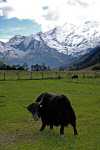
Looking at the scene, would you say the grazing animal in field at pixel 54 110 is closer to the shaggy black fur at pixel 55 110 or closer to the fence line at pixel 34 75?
the shaggy black fur at pixel 55 110

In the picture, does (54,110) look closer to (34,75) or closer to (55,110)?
(55,110)

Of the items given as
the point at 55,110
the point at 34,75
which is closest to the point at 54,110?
the point at 55,110

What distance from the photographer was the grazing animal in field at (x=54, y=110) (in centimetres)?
1088

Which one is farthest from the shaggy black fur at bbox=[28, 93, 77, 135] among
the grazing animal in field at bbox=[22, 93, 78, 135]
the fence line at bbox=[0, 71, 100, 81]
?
the fence line at bbox=[0, 71, 100, 81]

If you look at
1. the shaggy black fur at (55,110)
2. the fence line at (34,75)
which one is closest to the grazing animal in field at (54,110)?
the shaggy black fur at (55,110)

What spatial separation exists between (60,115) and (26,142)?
7.36 feet

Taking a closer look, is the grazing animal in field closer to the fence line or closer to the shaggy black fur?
the shaggy black fur

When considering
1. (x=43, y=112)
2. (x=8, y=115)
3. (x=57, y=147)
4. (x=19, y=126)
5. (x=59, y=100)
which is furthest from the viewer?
(x=8, y=115)

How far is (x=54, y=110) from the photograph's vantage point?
1147 cm

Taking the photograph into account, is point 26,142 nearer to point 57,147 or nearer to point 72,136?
point 57,147

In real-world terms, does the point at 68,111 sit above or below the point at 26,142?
above

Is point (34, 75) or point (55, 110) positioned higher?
point (34, 75)

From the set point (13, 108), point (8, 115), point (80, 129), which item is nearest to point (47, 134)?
point (80, 129)

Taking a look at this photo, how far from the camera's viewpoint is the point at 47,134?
1184 cm
